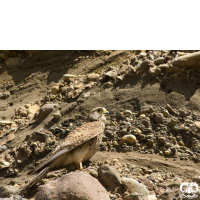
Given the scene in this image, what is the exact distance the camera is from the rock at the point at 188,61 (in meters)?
6.11

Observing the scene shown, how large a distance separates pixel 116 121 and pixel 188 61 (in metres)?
1.78

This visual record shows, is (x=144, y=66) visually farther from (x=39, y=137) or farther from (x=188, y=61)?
(x=39, y=137)

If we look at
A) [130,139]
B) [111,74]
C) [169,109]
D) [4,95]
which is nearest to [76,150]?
[130,139]

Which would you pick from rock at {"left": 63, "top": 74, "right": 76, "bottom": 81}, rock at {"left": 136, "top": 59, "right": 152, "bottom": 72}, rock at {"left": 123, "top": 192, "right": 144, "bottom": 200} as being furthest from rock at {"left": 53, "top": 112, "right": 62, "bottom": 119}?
rock at {"left": 123, "top": 192, "right": 144, "bottom": 200}

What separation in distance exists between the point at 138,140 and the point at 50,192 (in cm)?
219

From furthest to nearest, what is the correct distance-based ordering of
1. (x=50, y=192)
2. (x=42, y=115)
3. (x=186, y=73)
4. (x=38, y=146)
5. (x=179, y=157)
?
(x=42, y=115)
(x=186, y=73)
(x=38, y=146)
(x=179, y=157)
(x=50, y=192)

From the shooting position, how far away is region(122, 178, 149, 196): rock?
407 centimetres

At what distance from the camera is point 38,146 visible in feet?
19.0

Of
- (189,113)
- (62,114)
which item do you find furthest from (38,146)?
(189,113)

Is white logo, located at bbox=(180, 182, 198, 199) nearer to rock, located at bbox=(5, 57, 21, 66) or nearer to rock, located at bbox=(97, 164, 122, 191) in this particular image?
rock, located at bbox=(97, 164, 122, 191)

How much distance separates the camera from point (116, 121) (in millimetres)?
5965

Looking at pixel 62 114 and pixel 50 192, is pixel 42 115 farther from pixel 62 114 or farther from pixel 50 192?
pixel 50 192

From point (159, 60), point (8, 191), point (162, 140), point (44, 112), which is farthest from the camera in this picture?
point (44, 112)
